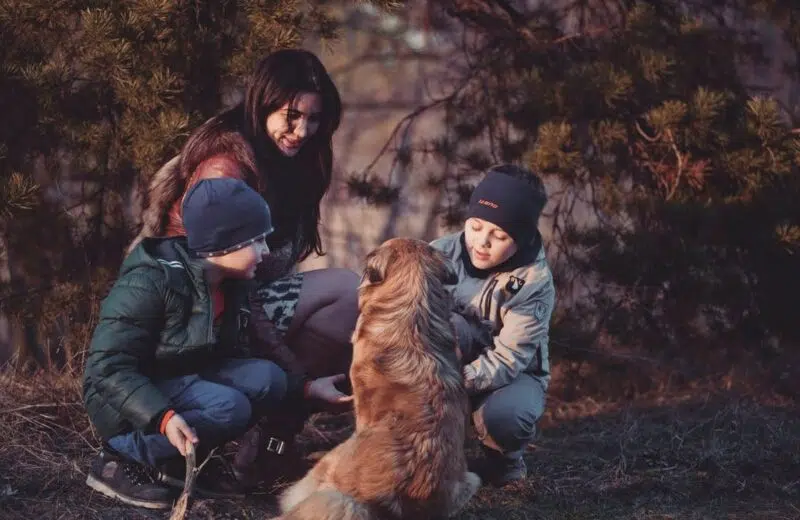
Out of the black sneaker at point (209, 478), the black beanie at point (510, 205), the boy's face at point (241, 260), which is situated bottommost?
the black sneaker at point (209, 478)

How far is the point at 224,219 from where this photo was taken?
165 inches

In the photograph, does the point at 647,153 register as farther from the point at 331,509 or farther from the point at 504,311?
the point at 331,509

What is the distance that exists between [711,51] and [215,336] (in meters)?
4.32

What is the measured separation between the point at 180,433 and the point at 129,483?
633 millimetres

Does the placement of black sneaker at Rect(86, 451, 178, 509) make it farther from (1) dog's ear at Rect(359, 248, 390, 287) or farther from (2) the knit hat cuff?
(1) dog's ear at Rect(359, 248, 390, 287)

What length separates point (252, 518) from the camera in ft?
14.5

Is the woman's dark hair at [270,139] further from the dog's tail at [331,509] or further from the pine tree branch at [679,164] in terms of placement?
the pine tree branch at [679,164]

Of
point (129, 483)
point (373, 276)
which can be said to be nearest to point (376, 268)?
point (373, 276)

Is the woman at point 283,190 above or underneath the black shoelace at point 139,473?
above

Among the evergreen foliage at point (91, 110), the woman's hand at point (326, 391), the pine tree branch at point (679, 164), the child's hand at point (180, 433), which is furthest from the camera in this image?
the pine tree branch at point (679, 164)

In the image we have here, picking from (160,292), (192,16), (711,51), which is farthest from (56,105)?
(711,51)

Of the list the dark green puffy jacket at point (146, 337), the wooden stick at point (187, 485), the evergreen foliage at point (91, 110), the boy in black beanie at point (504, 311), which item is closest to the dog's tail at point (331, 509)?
the wooden stick at point (187, 485)

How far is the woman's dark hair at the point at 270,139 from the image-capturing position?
4.88 metres

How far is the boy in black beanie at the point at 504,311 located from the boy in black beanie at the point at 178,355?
3.09 feet
